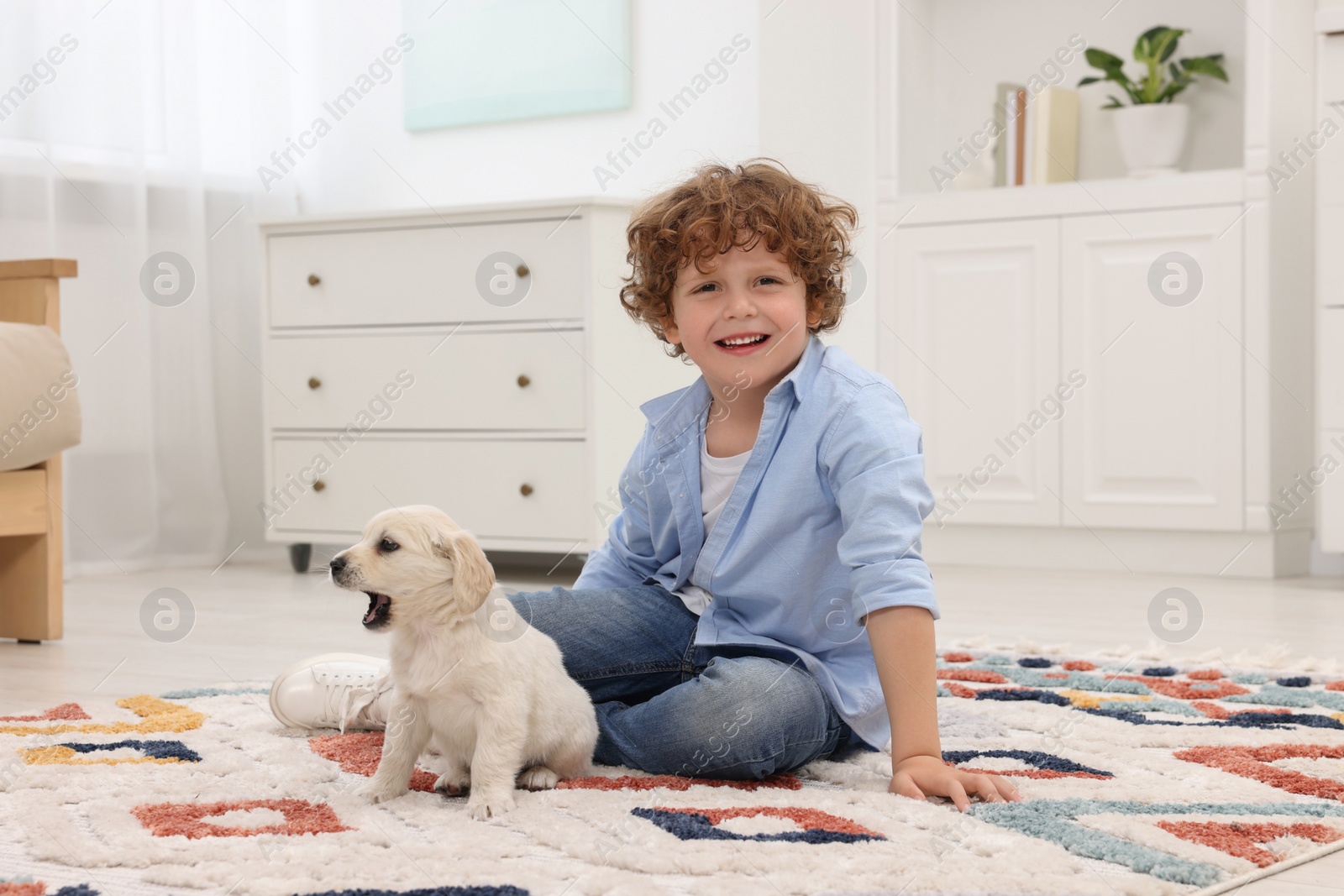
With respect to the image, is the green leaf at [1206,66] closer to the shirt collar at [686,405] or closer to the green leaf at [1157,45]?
the green leaf at [1157,45]

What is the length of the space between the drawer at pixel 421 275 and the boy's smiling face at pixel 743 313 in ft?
5.01

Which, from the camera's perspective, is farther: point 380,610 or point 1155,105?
point 1155,105

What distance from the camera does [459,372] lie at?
9.73 feet

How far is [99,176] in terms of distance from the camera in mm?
3150

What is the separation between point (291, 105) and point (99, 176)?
0.73 m

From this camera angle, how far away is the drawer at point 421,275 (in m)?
2.85

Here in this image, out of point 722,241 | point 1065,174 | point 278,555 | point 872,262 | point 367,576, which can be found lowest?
point 278,555

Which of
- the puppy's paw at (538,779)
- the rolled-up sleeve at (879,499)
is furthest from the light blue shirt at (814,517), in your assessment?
the puppy's paw at (538,779)

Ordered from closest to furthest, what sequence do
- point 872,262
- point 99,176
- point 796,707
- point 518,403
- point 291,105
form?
point 796,707 < point 518,403 < point 99,176 < point 872,262 < point 291,105

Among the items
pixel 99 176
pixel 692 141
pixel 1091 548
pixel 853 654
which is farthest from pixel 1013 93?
pixel 853 654

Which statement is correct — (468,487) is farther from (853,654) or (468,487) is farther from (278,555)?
(853,654)
